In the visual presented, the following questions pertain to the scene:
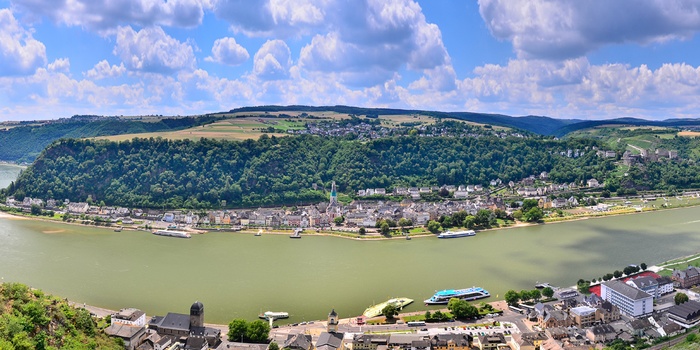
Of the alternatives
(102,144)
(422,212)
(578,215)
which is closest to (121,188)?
(102,144)

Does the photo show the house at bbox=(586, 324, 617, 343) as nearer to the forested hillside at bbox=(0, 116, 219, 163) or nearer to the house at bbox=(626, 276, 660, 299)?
the house at bbox=(626, 276, 660, 299)

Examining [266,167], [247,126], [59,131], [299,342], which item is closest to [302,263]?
[299,342]

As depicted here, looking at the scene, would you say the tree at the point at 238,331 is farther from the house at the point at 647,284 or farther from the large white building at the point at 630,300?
the house at the point at 647,284

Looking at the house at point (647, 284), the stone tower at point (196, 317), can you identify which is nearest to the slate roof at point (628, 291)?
the house at point (647, 284)

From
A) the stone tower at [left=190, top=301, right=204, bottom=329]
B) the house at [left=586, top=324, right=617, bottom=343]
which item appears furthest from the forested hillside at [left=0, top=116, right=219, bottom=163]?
the house at [left=586, top=324, right=617, bottom=343]

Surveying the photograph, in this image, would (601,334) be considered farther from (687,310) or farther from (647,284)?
(647,284)

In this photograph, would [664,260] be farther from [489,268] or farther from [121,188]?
[121,188]
